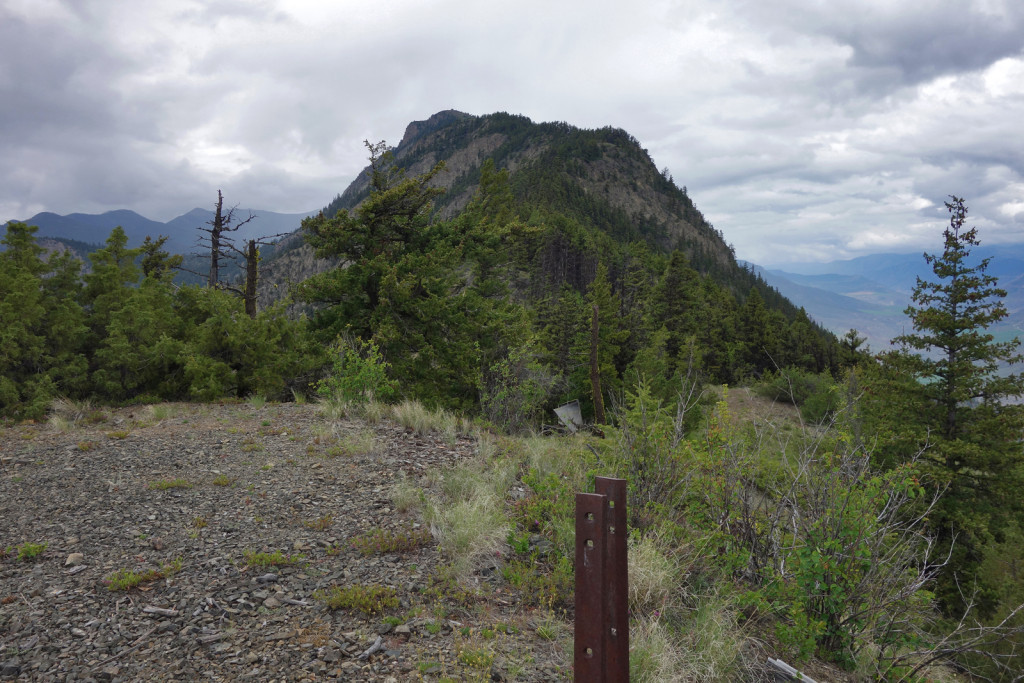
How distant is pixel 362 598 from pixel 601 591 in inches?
114

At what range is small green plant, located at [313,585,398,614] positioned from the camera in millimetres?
3969

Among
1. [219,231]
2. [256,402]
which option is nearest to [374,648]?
[256,402]

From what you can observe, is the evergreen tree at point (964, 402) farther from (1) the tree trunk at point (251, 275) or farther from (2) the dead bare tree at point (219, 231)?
(2) the dead bare tree at point (219, 231)

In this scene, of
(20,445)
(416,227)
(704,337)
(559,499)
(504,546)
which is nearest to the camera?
(504,546)

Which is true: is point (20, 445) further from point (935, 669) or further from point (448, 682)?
point (935, 669)

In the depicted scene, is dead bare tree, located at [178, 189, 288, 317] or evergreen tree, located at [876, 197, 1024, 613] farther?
dead bare tree, located at [178, 189, 288, 317]

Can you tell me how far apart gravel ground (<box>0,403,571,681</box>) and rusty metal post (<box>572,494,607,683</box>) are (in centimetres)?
163

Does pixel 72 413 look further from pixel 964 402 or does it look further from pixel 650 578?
pixel 964 402

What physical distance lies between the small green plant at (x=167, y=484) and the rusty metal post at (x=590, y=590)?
6072 mm

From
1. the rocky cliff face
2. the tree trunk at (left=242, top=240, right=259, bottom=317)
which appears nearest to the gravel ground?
the tree trunk at (left=242, top=240, right=259, bottom=317)

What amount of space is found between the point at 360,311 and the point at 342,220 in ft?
9.09

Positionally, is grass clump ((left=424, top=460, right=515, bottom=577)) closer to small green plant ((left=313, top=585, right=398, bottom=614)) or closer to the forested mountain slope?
small green plant ((left=313, top=585, right=398, bottom=614))

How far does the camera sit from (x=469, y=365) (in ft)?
52.2

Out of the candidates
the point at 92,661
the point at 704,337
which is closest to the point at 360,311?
the point at 92,661
